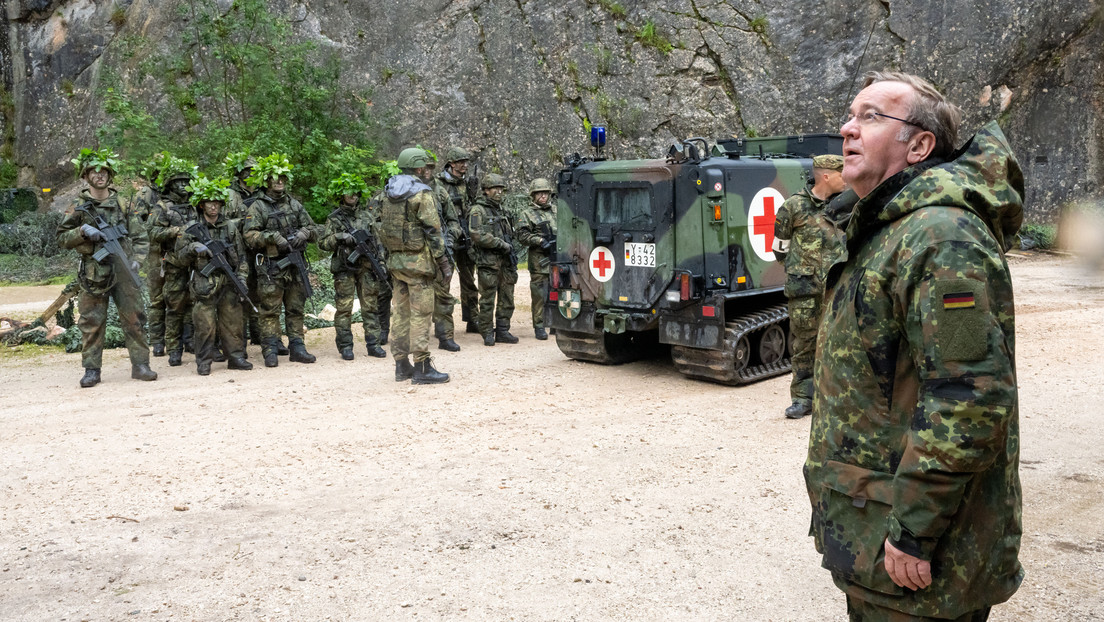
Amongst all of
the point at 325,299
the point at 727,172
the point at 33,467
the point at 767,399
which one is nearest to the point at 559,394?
the point at 767,399

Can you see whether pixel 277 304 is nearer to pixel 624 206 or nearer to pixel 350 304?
pixel 350 304

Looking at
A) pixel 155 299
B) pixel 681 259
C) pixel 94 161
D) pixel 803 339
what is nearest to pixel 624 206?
pixel 681 259

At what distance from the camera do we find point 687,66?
21438 millimetres

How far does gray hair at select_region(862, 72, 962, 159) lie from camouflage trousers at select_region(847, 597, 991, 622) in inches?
48.1

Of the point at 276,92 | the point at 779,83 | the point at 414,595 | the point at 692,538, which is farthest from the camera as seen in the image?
the point at 779,83

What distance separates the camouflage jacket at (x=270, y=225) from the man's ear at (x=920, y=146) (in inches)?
340

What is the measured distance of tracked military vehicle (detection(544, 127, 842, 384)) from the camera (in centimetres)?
879

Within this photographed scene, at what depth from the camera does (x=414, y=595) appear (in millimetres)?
4551

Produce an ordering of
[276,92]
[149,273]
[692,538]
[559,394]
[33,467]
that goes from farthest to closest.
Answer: [276,92] < [149,273] < [559,394] < [33,467] < [692,538]

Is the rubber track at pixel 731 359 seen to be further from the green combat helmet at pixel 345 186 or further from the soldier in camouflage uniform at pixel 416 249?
the green combat helmet at pixel 345 186

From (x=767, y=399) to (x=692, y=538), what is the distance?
3.38 m

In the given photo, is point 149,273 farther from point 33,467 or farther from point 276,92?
point 276,92

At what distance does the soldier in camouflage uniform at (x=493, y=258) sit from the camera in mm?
11500

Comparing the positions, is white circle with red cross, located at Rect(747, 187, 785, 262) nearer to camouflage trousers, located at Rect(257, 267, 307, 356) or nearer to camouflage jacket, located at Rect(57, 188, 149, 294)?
camouflage trousers, located at Rect(257, 267, 307, 356)
